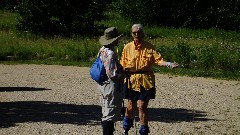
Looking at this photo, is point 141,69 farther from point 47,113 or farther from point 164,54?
point 164,54

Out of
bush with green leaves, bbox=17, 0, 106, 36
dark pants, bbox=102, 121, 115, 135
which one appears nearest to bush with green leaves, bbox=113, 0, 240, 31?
bush with green leaves, bbox=17, 0, 106, 36

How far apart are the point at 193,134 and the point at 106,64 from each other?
9.11 feet

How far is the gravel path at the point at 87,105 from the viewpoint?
339 inches

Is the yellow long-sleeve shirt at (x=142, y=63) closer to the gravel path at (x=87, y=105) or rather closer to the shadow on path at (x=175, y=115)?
the gravel path at (x=87, y=105)

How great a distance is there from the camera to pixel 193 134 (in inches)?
322

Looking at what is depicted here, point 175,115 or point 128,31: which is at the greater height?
point 175,115

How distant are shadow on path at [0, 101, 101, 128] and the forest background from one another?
6.20m

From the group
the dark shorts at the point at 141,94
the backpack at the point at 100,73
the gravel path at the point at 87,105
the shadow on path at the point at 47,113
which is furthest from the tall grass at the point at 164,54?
the backpack at the point at 100,73

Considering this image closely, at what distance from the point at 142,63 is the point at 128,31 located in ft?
76.7

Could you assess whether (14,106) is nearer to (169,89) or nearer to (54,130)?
(54,130)

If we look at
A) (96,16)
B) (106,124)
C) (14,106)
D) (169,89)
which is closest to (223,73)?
(169,89)

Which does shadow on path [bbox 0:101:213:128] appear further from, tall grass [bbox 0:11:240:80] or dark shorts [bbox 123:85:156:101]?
tall grass [bbox 0:11:240:80]

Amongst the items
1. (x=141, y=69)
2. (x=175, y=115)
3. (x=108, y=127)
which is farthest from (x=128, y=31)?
(x=108, y=127)

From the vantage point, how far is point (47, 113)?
997cm
